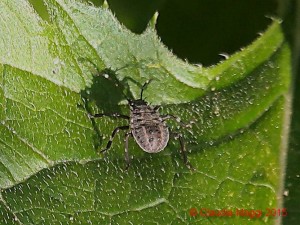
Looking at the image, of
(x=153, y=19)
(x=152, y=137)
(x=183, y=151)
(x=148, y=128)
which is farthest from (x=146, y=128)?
(x=153, y=19)

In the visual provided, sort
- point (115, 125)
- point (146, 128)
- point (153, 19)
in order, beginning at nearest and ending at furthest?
point (153, 19)
point (115, 125)
point (146, 128)

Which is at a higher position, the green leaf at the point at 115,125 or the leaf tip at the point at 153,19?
the leaf tip at the point at 153,19

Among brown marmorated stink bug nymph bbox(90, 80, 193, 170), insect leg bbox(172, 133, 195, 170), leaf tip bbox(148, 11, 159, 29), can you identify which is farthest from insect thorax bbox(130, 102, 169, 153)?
leaf tip bbox(148, 11, 159, 29)

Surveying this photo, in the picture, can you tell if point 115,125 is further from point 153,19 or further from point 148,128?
point 153,19

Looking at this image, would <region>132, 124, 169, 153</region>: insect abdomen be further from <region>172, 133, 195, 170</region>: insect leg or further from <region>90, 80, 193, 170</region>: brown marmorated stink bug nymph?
<region>172, 133, 195, 170</region>: insect leg

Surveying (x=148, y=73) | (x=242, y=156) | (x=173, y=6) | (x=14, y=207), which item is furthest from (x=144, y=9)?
(x=14, y=207)

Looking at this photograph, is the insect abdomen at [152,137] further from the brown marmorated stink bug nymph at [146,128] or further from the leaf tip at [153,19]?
the leaf tip at [153,19]

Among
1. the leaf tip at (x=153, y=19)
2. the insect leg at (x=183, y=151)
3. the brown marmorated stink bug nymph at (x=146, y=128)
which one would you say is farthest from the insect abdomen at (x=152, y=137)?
the leaf tip at (x=153, y=19)
